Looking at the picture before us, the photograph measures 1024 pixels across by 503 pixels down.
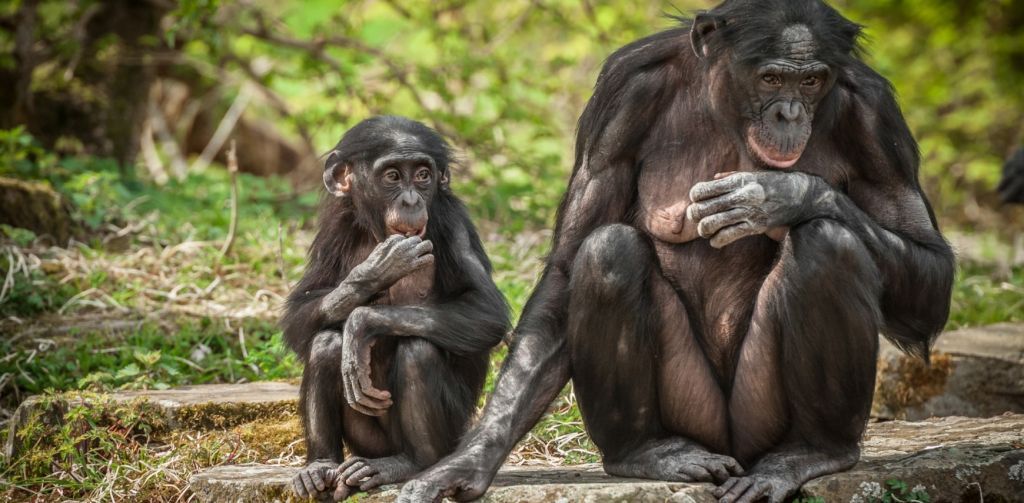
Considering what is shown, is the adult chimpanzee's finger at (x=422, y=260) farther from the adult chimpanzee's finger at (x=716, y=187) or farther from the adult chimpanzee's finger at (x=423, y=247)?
the adult chimpanzee's finger at (x=716, y=187)

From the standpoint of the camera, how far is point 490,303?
540 centimetres

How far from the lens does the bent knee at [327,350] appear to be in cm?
520

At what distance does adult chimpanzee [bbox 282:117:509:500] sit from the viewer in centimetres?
505

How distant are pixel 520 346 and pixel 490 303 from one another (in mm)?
485

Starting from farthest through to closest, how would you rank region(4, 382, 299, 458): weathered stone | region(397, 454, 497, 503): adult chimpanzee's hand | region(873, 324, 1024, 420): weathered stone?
region(873, 324, 1024, 420): weathered stone < region(4, 382, 299, 458): weathered stone < region(397, 454, 497, 503): adult chimpanzee's hand

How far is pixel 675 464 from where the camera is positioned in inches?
185

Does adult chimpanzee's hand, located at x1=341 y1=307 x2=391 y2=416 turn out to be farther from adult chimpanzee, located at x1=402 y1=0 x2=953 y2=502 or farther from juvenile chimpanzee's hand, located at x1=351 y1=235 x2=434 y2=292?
adult chimpanzee, located at x1=402 y1=0 x2=953 y2=502

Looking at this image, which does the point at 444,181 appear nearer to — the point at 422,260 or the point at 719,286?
the point at 422,260

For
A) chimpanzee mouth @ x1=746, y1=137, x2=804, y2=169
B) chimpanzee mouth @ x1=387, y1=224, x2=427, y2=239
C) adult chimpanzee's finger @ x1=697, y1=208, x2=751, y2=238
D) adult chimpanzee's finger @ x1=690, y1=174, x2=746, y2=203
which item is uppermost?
chimpanzee mouth @ x1=746, y1=137, x2=804, y2=169

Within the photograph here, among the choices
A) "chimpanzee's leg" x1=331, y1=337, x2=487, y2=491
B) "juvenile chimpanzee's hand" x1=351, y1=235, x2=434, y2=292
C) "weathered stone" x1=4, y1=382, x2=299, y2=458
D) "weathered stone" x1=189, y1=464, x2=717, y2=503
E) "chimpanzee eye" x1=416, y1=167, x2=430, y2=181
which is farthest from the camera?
"weathered stone" x1=4, y1=382, x2=299, y2=458

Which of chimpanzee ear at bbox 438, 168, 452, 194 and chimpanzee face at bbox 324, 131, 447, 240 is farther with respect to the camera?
chimpanzee ear at bbox 438, 168, 452, 194

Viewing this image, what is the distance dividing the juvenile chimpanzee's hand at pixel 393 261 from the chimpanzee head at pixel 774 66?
1.46m

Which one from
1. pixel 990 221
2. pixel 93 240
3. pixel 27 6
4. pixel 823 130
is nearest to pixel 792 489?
pixel 823 130

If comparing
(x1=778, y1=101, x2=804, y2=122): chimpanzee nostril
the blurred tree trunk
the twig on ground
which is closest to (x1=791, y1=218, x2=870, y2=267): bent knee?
(x1=778, y1=101, x2=804, y2=122): chimpanzee nostril
